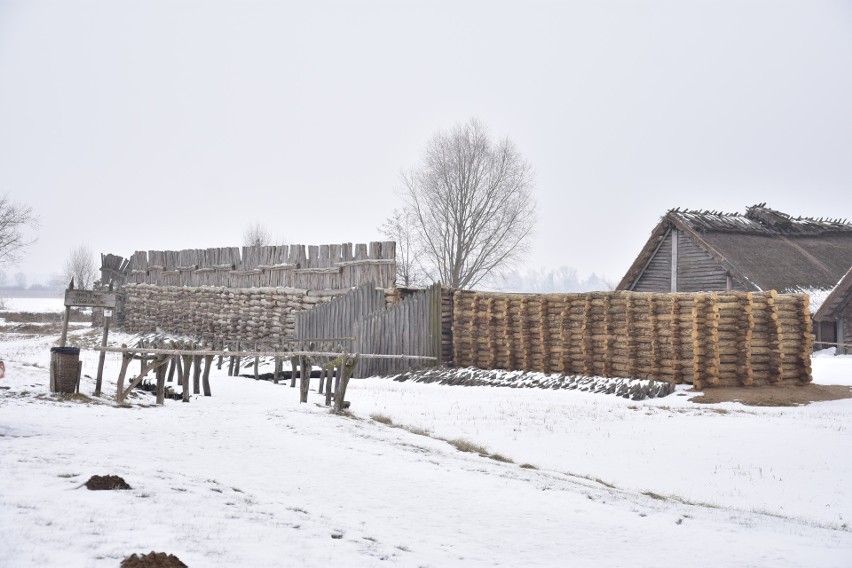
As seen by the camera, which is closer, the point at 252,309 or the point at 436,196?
the point at 252,309

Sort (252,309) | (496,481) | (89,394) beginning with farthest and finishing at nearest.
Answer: (252,309), (89,394), (496,481)

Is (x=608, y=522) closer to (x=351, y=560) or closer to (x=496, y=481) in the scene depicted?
(x=496, y=481)

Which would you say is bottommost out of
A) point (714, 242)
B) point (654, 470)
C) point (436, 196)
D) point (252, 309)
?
point (654, 470)

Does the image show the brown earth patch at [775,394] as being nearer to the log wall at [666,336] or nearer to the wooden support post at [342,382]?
the log wall at [666,336]

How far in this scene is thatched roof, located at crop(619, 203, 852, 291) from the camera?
27906 mm

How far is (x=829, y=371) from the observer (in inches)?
854

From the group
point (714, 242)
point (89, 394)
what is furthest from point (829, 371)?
point (89, 394)

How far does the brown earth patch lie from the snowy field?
86cm

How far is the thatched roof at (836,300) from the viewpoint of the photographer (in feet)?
90.5

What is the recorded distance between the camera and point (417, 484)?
866 cm

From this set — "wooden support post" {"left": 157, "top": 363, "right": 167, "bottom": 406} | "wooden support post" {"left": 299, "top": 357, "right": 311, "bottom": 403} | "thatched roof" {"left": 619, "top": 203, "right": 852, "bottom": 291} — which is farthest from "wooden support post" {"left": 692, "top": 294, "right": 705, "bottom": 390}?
"wooden support post" {"left": 157, "top": 363, "right": 167, "bottom": 406}

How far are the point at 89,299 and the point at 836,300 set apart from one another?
953 inches

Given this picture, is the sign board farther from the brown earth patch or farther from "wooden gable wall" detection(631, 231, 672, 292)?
"wooden gable wall" detection(631, 231, 672, 292)

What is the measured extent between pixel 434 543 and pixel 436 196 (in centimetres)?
3848
